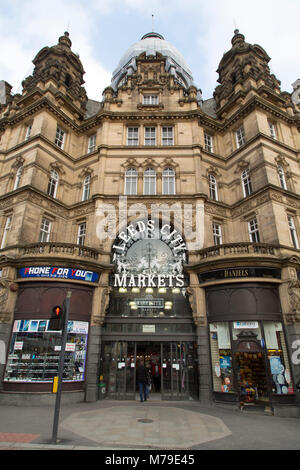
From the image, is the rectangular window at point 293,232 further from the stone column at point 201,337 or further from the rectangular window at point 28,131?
the rectangular window at point 28,131

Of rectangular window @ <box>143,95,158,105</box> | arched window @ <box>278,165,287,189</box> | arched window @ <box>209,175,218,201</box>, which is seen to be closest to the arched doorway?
arched window @ <box>209,175,218,201</box>

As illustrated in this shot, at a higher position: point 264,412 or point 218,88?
point 218,88

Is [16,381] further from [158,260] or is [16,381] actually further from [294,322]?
[294,322]

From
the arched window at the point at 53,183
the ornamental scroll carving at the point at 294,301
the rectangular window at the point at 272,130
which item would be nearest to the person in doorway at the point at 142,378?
the ornamental scroll carving at the point at 294,301

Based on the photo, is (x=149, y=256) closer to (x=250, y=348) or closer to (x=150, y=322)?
(x=150, y=322)

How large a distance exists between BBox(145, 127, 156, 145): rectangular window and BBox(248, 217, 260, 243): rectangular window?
10305mm

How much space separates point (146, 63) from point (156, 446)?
29.6m

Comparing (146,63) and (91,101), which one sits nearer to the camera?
(146,63)

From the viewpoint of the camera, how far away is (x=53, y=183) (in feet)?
69.6

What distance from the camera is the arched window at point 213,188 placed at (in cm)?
2118

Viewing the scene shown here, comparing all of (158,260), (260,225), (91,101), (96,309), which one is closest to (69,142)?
(91,101)

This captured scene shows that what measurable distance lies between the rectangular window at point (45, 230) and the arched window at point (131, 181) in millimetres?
6339

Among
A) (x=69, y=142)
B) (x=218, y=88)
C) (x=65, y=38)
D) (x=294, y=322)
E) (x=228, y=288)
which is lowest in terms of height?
(x=294, y=322)

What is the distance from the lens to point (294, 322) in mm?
14086
